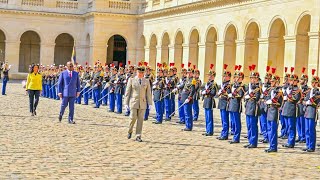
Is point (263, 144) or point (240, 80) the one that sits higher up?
point (240, 80)

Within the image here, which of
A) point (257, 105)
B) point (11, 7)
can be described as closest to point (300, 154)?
point (257, 105)

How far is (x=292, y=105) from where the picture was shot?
47.3 ft

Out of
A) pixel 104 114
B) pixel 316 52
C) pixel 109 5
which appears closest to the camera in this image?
pixel 104 114

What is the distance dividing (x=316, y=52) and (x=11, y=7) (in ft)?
86.4

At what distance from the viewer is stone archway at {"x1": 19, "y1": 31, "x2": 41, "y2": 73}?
49.6 metres

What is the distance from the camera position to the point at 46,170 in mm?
10117

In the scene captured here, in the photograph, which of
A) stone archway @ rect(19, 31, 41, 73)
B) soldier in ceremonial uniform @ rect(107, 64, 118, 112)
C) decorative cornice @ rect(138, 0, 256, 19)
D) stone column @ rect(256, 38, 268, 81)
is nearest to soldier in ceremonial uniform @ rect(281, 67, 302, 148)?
soldier in ceremonial uniform @ rect(107, 64, 118, 112)

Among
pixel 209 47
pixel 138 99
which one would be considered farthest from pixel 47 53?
pixel 138 99

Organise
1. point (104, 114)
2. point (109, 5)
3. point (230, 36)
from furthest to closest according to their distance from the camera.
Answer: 1. point (109, 5)
2. point (230, 36)
3. point (104, 114)

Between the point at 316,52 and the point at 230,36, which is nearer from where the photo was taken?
the point at 316,52

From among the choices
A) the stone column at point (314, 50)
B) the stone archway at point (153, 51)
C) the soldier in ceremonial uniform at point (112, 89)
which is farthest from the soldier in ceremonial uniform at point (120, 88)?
the stone archway at point (153, 51)

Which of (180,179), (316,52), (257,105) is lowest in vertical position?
(180,179)

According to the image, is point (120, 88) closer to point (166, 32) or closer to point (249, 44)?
point (249, 44)

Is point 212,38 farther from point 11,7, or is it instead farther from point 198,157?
point 198,157
